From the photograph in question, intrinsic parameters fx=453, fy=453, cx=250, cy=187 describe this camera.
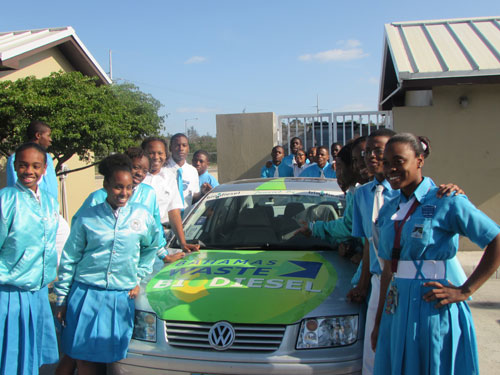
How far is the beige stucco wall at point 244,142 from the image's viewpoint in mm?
9586

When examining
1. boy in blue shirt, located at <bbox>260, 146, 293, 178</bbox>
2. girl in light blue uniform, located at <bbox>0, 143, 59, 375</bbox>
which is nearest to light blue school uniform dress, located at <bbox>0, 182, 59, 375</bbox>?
girl in light blue uniform, located at <bbox>0, 143, 59, 375</bbox>

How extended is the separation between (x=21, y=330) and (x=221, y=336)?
46.9 inches

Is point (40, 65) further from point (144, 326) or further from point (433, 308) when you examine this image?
point (433, 308)

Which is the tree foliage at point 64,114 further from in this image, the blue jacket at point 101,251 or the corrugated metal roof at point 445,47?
the blue jacket at point 101,251

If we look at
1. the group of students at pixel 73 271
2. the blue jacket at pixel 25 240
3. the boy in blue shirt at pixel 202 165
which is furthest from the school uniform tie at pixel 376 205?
the boy in blue shirt at pixel 202 165

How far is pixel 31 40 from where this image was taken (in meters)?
10.1

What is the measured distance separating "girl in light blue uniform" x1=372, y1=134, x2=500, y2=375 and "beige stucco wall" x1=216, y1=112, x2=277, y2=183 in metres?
7.57

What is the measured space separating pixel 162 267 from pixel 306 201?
4.60 feet

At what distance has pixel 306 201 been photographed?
3.99 m

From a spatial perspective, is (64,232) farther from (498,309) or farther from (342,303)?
(498,309)

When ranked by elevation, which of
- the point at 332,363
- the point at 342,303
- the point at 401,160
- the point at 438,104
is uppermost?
the point at 438,104

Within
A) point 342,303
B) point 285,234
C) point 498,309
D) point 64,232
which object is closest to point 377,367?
point 342,303

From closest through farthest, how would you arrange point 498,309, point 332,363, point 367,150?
point 332,363
point 367,150
point 498,309

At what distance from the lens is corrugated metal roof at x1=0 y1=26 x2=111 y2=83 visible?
8.86 meters
